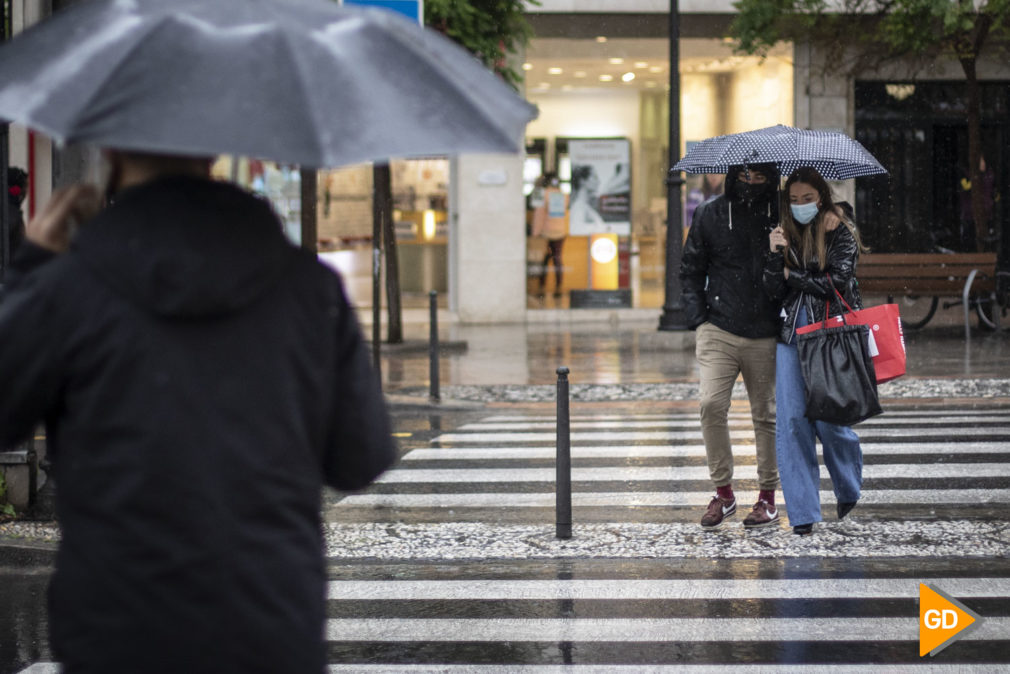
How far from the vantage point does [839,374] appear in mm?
6703

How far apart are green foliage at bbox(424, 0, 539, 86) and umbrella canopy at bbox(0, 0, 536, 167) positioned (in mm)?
13232

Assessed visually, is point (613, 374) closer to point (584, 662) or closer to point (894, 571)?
point (894, 571)

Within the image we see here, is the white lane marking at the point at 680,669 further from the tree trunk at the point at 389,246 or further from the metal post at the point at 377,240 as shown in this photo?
the tree trunk at the point at 389,246

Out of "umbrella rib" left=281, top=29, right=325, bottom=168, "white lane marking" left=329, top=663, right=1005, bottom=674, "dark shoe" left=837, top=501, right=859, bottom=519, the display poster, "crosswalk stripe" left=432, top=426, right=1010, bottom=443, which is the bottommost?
"white lane marking" left=329, top=663, right=1005, bottom=674

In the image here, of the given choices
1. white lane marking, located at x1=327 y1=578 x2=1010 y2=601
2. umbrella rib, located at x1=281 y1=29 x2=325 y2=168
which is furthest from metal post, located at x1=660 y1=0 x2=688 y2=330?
umbrella rib, located at x1=281 y1=29 x2=325 y2=168

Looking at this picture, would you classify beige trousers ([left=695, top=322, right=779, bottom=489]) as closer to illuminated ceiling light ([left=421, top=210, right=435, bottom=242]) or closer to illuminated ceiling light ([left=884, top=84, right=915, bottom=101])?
illuminated ceiling light ([left=421, top=210, right=435, bottom=242])

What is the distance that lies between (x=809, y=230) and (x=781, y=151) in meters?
0.45

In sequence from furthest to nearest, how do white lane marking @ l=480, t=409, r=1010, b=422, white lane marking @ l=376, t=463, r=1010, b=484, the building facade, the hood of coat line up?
1. the building facade
2. white lane marking @ l=480, t=409, r=1010, b=422
3. white lane marking @ l=376, t=463, r=1010, b=484
4. the hood of coat

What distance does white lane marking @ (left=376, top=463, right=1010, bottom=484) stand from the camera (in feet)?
29.0

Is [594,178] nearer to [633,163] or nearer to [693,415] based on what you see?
[633,163]

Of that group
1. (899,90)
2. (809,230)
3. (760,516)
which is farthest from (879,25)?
(760,516)

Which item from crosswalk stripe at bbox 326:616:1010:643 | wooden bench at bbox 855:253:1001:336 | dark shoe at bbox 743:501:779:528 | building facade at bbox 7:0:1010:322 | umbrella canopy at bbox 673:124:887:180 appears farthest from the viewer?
building facade at bbox 7:0:1010:322

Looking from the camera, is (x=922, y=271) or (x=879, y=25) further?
(x=879, y=25)

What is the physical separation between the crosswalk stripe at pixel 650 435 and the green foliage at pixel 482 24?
20.9 ft
